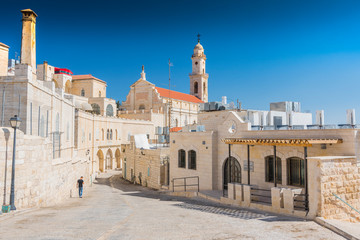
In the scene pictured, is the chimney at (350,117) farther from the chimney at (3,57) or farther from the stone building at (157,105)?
the stone building at (157,105)

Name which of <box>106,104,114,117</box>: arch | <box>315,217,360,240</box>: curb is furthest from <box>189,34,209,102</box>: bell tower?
<box>315,217,360,240</box>: curb

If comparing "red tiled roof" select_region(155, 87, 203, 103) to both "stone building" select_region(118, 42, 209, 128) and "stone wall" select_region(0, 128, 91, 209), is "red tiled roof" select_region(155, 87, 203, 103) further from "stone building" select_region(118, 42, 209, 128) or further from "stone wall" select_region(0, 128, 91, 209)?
"stone wall" select_region(0, 128, 91, 209)

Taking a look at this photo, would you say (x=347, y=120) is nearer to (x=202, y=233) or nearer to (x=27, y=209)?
(x=202, y=233)

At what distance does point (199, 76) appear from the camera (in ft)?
243

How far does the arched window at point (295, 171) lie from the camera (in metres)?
13.4

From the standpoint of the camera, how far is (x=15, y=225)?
8703 mm

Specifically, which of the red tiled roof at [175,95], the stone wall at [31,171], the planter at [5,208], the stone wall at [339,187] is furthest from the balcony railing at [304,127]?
the red tiled roof at [175,95]

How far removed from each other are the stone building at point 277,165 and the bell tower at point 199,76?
5371 cm

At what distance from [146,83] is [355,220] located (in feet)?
170

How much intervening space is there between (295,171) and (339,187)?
2732mm

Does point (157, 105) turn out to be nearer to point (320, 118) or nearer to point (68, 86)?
point (68, 86)

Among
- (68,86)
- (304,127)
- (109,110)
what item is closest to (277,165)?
(304,127)

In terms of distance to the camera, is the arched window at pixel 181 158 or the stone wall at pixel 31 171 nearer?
the stone wall at pixel 31 171

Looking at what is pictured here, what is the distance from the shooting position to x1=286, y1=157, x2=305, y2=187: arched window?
13.4 meters
